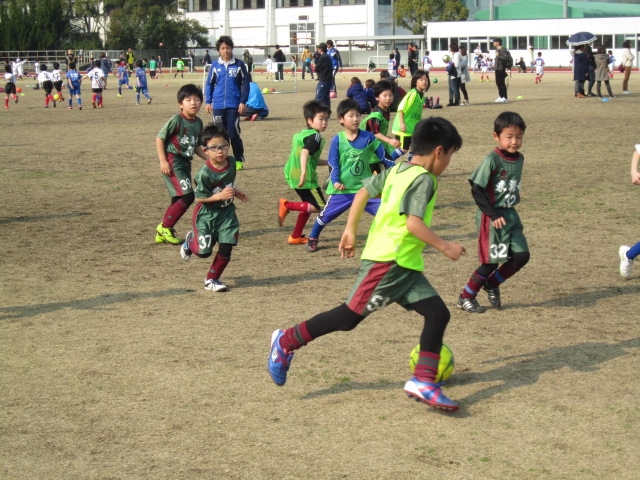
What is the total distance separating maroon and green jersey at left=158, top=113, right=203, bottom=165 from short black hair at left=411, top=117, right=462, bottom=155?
15.1 ft

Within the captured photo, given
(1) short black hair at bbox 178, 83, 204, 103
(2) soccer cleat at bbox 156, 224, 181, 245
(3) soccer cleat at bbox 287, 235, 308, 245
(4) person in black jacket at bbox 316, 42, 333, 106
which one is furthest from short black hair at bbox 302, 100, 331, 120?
(4) person in black jacket at bbox 316, 42, 333, 106

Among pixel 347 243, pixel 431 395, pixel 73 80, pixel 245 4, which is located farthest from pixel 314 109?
pixel 245 4

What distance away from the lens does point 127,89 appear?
45.1 metres

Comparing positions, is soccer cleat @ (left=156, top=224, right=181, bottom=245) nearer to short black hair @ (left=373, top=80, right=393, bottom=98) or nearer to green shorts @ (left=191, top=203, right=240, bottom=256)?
green shorts @ (left=191, top=203, right=240, bottom=256)

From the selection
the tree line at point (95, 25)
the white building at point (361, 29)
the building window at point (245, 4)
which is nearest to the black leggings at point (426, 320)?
the white building at point (361, 29)

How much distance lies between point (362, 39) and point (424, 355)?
2937 inches

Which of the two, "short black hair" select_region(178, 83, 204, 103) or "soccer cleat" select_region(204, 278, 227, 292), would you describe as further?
"short black hair" select_region(178, 83, 204, 103)

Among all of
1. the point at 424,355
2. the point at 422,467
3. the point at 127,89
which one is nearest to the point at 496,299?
the point at 424,355

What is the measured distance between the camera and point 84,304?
286 inches

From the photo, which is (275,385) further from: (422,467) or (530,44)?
(530,44)

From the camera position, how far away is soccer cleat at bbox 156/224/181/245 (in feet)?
30.9

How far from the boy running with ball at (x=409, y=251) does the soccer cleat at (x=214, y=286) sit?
259 cm

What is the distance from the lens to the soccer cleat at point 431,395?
4902 mm

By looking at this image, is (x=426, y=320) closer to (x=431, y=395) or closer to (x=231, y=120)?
(x=431, y=395)
